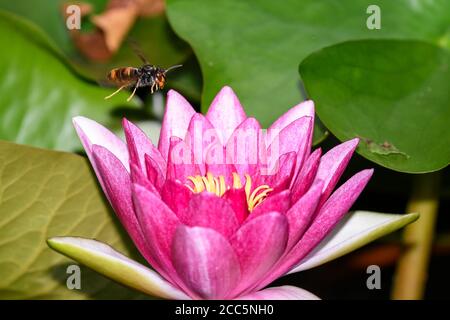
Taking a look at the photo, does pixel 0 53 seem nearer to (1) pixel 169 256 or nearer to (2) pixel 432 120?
(1) pixel 169 256

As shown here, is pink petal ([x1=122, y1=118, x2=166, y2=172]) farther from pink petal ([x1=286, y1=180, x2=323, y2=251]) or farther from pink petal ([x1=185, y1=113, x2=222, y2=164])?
pink petal ([x1=286, y1=180, x2=323, y2=251])

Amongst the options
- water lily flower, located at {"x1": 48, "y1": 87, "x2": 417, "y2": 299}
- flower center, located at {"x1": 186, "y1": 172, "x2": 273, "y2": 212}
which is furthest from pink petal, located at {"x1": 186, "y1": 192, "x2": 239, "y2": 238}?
flower center, located at {"x1": 186, "y1": 172, "x2": 273, "y2": 212}

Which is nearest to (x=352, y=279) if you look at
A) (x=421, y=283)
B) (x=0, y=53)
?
(x=421, y=283)

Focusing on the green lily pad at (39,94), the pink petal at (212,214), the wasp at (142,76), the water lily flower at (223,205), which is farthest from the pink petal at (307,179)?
the green lily pad at (39,94)

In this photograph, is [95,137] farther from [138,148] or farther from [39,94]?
[39,94]

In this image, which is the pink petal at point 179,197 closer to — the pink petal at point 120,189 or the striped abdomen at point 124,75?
the pink petal at point 120,189

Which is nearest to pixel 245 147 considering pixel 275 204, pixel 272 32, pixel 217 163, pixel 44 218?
pixel 217 163
